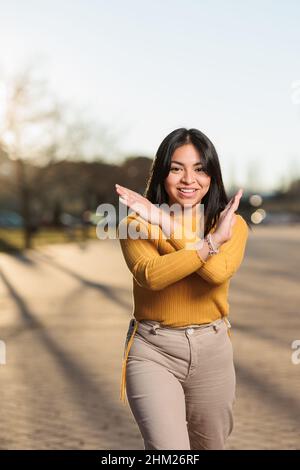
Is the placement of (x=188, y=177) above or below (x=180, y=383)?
above

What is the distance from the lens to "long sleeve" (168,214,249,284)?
282 centimetres

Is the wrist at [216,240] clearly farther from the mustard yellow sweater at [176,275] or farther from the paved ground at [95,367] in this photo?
the paved ground at [95,367]

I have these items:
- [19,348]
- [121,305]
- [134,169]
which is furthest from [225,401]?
[134,169]

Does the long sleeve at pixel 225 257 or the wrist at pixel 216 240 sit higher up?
the wrist at pixel 216 240

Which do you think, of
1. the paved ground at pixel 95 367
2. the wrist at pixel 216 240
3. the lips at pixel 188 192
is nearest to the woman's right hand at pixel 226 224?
the wrist at pixel 216 240

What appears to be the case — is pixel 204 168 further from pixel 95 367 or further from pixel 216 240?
pixel 95 367

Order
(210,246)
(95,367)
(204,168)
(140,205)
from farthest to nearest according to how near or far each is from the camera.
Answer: (95,367) < (204,168) < (210,246) < (140,205)

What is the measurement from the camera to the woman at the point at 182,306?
286cm

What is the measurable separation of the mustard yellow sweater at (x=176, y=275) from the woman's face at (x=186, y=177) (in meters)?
0.14

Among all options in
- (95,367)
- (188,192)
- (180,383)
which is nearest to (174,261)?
(188,192)

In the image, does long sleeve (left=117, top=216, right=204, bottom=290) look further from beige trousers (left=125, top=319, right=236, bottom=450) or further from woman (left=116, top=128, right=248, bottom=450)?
beige trousers (left=125, top=319, right=236, bottom=450)

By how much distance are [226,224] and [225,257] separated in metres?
0.14

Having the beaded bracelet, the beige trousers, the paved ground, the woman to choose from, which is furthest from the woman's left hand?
the paved ground

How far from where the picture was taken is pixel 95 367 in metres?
8.80
